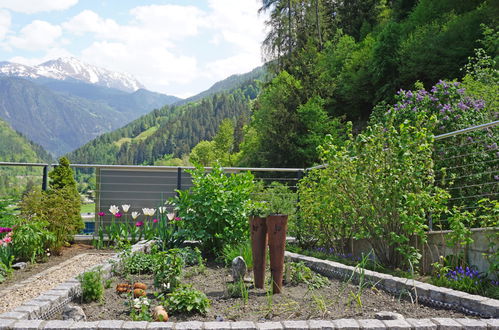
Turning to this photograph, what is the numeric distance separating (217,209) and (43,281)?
5.98 feet

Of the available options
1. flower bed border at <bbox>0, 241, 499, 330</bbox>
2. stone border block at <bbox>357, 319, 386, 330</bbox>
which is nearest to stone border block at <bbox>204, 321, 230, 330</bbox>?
flower bed border at <bbox>0, 241, 499, 330</bbox>

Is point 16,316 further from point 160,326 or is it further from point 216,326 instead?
point 216,326

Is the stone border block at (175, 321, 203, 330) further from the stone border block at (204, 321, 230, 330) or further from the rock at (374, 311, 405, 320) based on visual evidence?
the rock at (374, 311, 405, 320)

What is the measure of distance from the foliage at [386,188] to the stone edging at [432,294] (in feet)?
1.11

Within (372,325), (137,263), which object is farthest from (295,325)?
(137,263)

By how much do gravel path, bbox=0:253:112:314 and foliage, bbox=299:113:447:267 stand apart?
2.68m

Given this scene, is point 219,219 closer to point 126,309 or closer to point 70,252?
point 126,309

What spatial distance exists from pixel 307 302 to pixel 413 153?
1.76 meters

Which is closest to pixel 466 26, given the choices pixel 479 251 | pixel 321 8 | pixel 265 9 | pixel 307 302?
pixel 321 8

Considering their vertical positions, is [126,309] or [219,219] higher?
[219,219]

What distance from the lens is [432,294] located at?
2934mm

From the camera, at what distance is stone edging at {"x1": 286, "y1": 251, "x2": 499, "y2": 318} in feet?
8.58

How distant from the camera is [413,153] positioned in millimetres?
3850

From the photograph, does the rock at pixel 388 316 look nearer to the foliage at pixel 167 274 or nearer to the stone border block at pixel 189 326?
the stone border block at pixel 189 326
